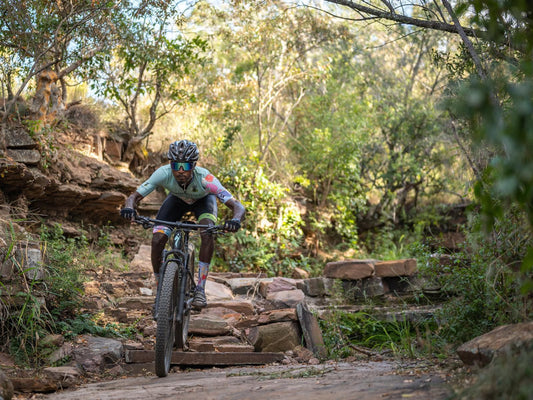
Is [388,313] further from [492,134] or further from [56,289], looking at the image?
[492,134]

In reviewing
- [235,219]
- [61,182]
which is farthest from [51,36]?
[235,219]

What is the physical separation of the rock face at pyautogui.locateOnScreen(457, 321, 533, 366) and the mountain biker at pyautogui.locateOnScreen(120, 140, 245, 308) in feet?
9.00

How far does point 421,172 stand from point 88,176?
33.0 ft

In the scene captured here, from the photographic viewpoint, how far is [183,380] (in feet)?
16.0

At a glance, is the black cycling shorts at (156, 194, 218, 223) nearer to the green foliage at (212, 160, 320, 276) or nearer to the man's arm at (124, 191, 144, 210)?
the man's arm at (124, 191, 144, 210)

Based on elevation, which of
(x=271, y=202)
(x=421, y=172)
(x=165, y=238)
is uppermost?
(x=421, y=172)

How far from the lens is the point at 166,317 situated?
16.8 ft

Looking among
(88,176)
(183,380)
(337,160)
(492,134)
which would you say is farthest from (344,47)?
(492,134)

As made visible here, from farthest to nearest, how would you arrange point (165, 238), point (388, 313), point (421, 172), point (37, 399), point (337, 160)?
point (421, 172) → point (337, 160) → point (388, 313) → point (165, 238) → point (37, 399)

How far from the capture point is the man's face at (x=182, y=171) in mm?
5949

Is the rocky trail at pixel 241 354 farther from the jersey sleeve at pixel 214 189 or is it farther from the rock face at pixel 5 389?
the jersey sleeve at pixel 214 189

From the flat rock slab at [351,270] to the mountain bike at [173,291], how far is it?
445 cm

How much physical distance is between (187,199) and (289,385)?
291 cm

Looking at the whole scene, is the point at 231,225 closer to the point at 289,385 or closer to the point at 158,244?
the point at 158,244
